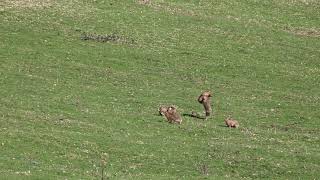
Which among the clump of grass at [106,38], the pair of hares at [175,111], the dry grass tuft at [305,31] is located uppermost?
the pair of hares at [175,111]

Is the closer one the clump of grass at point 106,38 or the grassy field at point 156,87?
the grassy field at point 156,87

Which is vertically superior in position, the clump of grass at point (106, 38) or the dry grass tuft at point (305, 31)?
the dry grass tuft at point (305, 31)

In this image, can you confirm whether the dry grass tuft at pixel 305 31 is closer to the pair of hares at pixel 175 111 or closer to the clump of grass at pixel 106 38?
the clump of grass at pixel 106 38

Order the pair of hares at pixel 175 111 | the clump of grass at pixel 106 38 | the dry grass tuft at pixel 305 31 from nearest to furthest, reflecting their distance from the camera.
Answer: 1. the pair of hares at pixel 175 111
2. the clump of grass at pixel 106 38
3. the dry grass tuft at pixel 305 31

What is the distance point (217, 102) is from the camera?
37.9m

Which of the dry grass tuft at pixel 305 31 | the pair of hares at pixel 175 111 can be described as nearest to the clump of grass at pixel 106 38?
the dry grass tuft at pixel 305 31

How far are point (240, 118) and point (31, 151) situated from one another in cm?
1126

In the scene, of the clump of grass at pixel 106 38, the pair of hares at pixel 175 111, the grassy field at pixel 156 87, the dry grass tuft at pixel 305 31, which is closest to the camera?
the grassy field at pixel 156 87

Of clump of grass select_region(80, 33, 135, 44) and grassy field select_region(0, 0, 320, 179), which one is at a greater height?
grassy field select_region(0, 0, 320, 179)

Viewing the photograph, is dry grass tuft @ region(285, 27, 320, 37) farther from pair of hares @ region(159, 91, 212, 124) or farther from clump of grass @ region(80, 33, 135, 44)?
pair of hares @ region(159, 91, 212, 124)

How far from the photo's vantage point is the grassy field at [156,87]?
2758 cm

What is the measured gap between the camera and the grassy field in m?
27.6

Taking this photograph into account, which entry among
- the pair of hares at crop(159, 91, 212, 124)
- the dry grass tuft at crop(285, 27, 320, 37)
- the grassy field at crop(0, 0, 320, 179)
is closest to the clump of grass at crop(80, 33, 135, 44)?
the grassy field at crop(0, 0, 320, 179)

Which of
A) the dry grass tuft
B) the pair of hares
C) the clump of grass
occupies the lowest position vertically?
the clump of grass
